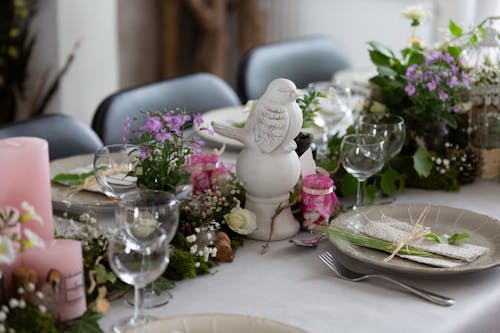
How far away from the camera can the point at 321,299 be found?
3.89ft

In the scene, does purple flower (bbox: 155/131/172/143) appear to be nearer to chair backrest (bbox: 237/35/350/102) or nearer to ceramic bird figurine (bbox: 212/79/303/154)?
ceramic bird figurine (bbox: 212/79/303/154)

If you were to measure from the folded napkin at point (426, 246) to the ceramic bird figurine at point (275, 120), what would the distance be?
0.20m

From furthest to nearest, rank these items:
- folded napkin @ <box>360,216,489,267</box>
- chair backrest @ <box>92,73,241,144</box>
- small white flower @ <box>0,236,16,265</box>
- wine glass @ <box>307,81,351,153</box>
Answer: chair backrest @ <box>92,73,241,144</box>, wine glass @ <box>307,81,351,153</box>, folded napkin @ <box>360,216,489,267</box>, small white flower @ <box>0,236,16,265</box>

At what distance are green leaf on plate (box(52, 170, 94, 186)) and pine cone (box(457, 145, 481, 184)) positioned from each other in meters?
0.79

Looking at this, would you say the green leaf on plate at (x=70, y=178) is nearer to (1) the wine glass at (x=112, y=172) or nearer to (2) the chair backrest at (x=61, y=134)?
(1) the wine glass at (x=112, y=172)

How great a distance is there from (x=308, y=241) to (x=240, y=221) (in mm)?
124

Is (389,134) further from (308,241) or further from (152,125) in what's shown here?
(152,125)

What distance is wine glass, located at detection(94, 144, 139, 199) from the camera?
1.42 meters

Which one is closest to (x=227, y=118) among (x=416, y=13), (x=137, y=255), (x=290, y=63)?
(x=416, y=13)

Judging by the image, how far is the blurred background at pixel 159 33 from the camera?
10.9 ft

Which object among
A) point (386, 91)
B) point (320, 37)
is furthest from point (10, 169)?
point (320, 37)

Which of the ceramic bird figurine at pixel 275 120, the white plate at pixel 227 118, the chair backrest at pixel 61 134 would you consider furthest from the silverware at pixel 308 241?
the chair backrest at pixel 61 134

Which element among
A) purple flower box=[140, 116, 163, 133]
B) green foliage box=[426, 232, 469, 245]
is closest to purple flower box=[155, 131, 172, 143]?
purple flower box=[140, 116, 163, 133]

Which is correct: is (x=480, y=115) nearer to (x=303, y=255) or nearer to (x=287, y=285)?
(x=303, y=255)
